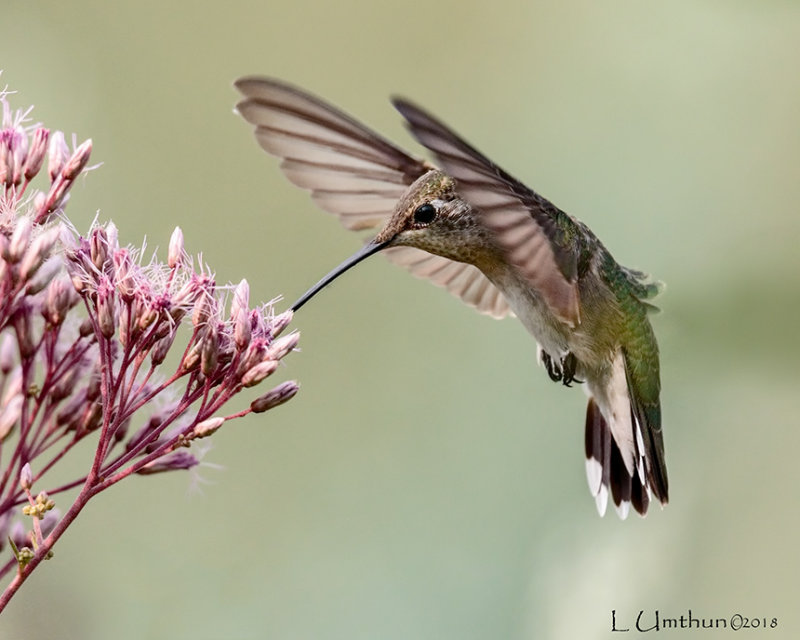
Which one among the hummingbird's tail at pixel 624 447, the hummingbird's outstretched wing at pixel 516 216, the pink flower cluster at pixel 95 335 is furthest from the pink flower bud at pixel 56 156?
the hummingbird's tail at pixel 624 447

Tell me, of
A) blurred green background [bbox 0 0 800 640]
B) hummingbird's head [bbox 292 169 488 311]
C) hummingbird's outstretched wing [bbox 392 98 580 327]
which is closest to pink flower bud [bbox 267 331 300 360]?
hummingbird's head [bbox 292 169 488 311]

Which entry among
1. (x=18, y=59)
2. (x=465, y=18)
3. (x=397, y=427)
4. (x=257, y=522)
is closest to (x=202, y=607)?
(x=257, y=522)

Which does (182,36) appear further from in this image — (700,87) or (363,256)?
(363,256)

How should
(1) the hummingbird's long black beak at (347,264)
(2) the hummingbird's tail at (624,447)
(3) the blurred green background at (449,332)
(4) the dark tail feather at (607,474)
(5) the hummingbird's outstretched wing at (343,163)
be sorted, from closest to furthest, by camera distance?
(1) the hummingbird's long black beak at (347,264), (5) the hummingbird's outstretched wing at (343,163), (2) the hummingbird's tail at (624,447), (4) the dark tail feather at (607,474), (3) the blurred green background at (449,332)

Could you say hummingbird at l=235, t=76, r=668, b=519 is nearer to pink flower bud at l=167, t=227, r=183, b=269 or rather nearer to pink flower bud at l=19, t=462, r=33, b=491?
pink flower bud at l=167, t=227, r=183, b=269

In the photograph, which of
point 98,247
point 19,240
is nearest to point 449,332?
point 98,247

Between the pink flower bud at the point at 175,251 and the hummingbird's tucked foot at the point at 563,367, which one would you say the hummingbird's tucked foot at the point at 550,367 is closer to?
the hummingbird's tucked foot at the point at 563,367
